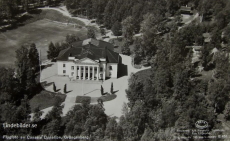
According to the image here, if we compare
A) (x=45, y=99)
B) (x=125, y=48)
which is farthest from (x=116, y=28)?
(x=45, y=99)

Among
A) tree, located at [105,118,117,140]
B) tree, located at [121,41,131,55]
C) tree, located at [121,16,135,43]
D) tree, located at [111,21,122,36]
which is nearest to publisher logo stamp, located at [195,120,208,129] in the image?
tree, located at [105,118,117,140]

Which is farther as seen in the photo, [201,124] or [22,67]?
[22,67]

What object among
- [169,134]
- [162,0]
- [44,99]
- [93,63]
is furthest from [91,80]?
[162,0]

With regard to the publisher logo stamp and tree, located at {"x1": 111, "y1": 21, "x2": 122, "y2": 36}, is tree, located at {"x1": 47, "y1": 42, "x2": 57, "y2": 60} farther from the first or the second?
the publisher logo stamp

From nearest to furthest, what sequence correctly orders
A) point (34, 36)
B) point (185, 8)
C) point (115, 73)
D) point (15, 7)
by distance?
1. point (115, 73)
2. point (34, 36)
3. point (185, 8)
4. point (15, 7)

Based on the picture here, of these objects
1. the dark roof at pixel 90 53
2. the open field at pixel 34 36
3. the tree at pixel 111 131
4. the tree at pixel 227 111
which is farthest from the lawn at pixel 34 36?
the tree at pixel 227 111

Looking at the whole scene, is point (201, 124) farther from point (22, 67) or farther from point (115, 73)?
point (22, 67)
